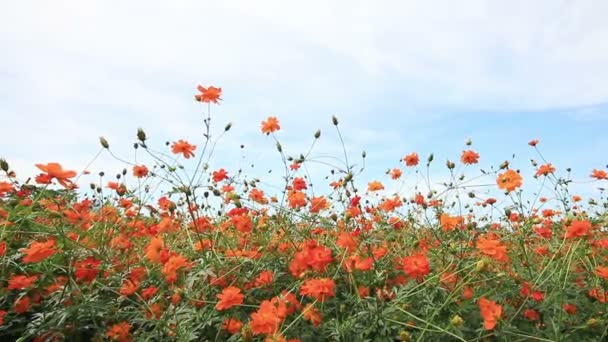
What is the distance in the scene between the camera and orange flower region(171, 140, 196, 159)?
9.59 ft

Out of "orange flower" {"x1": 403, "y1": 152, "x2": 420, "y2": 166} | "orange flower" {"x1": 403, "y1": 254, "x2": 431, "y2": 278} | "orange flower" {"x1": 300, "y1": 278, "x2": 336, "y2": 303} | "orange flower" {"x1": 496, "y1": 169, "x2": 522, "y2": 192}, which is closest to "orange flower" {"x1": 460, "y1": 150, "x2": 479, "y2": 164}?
"orange flower" {"x1": 403, "y1": 152, "x2": 420, "y2": 166}

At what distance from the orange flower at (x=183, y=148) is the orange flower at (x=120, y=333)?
1093 mm

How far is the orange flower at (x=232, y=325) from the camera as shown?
1.91 metres

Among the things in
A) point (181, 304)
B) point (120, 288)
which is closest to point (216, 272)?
point (181, 304)

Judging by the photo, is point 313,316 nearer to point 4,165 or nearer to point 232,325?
point 232,325

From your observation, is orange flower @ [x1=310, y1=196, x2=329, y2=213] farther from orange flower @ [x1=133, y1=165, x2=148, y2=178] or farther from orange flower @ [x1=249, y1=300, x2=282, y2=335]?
orange flower @ [x1=249, y1=300, x2=282, y2=335]

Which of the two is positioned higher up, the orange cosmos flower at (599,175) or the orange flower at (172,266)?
the orange cosmos flower at (599,175)

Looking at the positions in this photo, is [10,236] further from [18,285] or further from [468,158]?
[468,158]

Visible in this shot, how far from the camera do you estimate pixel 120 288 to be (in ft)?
7.29

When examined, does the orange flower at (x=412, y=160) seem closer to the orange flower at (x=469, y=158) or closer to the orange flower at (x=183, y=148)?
the orange flower at (x=469, y=158)

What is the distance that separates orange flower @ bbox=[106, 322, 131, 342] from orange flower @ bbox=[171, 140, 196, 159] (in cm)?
109

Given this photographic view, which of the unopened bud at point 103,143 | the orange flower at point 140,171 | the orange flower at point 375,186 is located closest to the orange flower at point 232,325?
the unopened bud at point 103,143

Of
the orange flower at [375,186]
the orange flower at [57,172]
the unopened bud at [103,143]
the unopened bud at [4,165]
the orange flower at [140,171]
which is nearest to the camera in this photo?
the orange flower at [57,172]

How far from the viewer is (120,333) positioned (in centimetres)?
205
